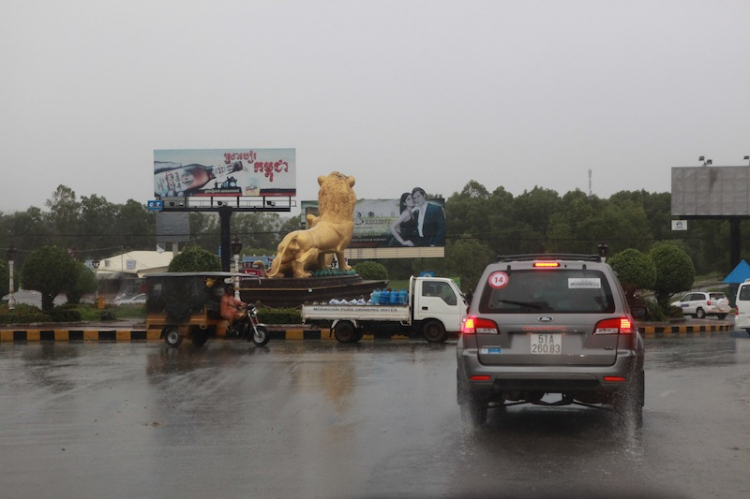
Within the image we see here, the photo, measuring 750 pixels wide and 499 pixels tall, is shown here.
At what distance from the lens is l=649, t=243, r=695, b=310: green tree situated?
32.1 meters

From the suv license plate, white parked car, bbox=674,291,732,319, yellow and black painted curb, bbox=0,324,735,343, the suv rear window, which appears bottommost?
white parked car, bbox=674,291,732,319

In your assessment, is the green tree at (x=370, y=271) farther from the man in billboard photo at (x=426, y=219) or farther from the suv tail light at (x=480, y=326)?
the suv tail light at (x=480, y=326)

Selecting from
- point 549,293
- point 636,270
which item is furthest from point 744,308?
point 549,293

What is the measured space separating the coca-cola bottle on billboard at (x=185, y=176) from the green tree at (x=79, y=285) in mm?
5881

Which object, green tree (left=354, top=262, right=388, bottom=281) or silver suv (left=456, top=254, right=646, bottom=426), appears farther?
green tree (left=354, top=262, right=388, bottom=281)

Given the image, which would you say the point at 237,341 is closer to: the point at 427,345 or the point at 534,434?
the point at 427,345

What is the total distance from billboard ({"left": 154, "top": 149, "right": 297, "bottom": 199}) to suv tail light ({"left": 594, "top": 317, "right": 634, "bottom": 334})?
37442 mm

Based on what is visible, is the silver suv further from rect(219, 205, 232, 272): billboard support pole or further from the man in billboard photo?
the man in billboard photo

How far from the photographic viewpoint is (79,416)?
30.9 ft

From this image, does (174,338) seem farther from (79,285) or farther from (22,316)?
(79,285)

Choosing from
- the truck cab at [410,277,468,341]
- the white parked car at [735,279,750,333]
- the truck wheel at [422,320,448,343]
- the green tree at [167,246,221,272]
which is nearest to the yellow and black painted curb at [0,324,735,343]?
the truck wheel at [422,320,448,343]

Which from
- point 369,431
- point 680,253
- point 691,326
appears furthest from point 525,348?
point 680,253

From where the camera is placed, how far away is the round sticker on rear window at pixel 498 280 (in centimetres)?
802

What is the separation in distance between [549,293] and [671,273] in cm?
2593
